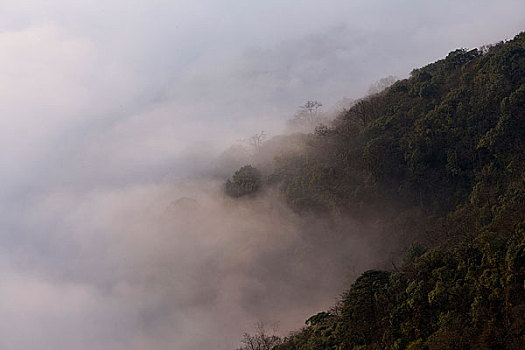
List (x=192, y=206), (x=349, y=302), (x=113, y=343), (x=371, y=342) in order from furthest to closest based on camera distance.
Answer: (x=192, y=206) < (x=113, y=343) < (x=349, y=302) < (x=371, y=342)

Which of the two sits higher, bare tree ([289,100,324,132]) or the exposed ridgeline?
bare tree ([289,100,324,132])

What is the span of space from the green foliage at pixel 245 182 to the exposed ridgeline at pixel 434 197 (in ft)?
8.21

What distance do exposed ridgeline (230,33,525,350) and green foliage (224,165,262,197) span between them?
250cm

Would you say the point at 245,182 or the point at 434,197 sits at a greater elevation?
the point at 245,182

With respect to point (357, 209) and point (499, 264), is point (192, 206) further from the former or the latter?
point (499, 264)

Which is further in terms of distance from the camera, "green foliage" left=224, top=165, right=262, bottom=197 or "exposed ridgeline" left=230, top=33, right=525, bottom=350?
"green foliage" left=224, top=165, right=262, bottom=197

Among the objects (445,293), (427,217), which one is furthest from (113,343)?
(445,293)

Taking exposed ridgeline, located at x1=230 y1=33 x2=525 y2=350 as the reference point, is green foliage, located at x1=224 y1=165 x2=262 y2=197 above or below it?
above

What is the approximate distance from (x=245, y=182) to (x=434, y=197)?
2492 centimetres

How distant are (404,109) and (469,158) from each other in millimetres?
10033

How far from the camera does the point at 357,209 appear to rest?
167 feet

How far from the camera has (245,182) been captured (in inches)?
2569

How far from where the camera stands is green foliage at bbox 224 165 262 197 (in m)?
64.2

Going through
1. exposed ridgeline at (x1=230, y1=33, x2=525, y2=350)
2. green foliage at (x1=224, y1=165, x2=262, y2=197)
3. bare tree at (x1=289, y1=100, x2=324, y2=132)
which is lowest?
exposed ridgeline at (x1=230, y1=33, x2=525, y2=350)
